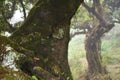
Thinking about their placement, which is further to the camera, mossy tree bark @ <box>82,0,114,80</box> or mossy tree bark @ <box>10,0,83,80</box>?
mossy tree bark @ <box>82,0,114,80</box>

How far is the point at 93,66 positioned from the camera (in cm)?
2012

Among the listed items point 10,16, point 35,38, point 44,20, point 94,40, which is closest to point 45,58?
point 35,38

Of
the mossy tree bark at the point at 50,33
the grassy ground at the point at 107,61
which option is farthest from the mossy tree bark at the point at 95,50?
the mossy tree bark at the point at 50,33

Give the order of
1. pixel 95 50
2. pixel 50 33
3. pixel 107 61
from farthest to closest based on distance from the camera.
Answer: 1. pixel 107 61
2. pixel 95 50
3. pixel 50 33

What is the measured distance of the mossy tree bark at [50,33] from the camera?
691 centimetres

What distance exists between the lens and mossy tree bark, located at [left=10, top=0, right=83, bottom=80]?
6912mm

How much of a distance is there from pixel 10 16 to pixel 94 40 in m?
10.7

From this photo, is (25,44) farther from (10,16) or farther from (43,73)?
(10,16)

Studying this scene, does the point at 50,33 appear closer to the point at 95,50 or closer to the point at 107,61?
the point at 95,50

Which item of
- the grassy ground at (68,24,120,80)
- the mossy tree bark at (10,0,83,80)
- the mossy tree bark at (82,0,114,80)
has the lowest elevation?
the grassy ground at (68,24,120,80)

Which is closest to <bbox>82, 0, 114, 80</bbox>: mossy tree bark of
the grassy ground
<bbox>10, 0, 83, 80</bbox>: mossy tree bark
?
the grassy ground

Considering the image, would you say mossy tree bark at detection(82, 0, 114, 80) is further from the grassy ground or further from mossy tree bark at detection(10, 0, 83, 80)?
mossy tree bark at detection(10, 0, 83, 80)

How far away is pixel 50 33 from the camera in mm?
7184

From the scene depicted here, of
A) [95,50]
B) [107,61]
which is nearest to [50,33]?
[95,50]
